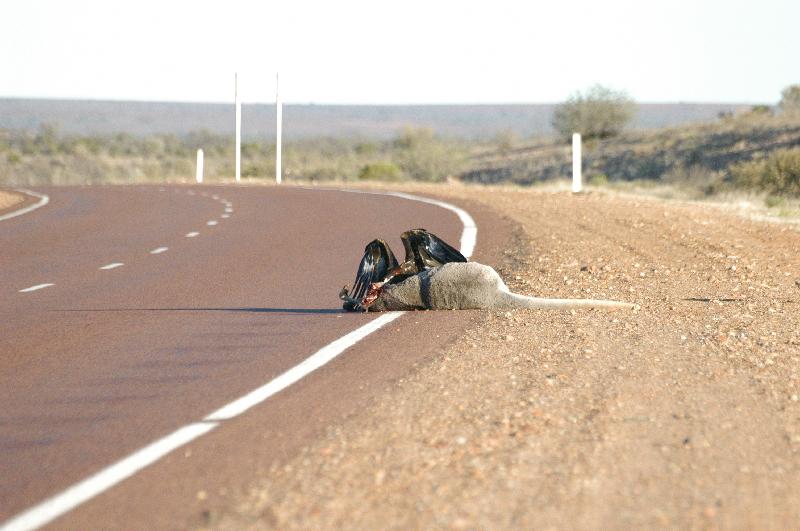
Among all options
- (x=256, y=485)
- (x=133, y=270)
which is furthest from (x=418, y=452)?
(x=133, y=270)

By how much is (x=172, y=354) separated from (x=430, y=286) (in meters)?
2.57

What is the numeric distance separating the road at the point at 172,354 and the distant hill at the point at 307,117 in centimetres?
14357

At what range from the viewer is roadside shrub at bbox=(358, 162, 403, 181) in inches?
2749

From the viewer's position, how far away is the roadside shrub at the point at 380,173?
69.8 meters

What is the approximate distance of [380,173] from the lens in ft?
230

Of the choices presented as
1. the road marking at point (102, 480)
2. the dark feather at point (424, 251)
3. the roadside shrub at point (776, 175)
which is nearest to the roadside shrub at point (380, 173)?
the roadside shrub at point (776, 175)

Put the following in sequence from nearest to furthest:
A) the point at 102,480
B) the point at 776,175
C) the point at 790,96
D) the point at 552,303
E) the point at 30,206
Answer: the point at 102,480, the point at 552,303, the point at 30,206, the point at 776,175, the point at 790,96

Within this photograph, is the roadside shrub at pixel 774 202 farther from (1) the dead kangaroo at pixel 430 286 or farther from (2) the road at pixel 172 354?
(1) the dead kangaroo at pixel 430 286

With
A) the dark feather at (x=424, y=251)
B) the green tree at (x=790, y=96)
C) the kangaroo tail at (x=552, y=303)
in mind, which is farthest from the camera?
the green tree at (x=790, y=96)

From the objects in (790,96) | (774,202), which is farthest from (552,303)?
(790,96)

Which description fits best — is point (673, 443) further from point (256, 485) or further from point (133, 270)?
point (133, 270)

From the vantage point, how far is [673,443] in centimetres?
618

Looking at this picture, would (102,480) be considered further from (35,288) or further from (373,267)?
(35,288)

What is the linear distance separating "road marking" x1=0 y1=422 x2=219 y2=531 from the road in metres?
0.06
